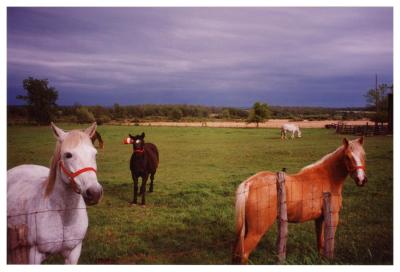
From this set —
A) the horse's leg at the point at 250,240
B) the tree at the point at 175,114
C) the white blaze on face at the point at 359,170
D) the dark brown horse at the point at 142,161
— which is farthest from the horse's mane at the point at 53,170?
the white blaze on face at the point at 359,170

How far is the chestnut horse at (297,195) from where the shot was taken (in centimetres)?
427

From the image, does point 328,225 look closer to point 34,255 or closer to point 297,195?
point 297,195

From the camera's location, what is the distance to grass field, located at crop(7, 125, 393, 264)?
494 cm

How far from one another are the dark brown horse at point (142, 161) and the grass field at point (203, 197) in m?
0.20

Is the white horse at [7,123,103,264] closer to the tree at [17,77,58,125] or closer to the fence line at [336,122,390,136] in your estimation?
the tree at [17,77,58,125]

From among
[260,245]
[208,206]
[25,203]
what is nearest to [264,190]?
[260,245]

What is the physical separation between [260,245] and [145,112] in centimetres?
396

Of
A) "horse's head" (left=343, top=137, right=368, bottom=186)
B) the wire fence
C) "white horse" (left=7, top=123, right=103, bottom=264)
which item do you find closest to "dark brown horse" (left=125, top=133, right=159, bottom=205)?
the wire fence

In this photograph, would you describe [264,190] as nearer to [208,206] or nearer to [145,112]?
[208,206]

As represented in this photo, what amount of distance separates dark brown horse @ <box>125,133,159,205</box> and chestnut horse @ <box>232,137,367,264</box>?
3.27 m

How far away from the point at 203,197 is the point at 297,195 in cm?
273

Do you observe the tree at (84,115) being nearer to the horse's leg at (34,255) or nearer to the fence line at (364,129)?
the horse's leg at (34,255)

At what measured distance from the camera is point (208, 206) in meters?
6.42

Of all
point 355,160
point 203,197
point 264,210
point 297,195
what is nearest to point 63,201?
point 264,210
